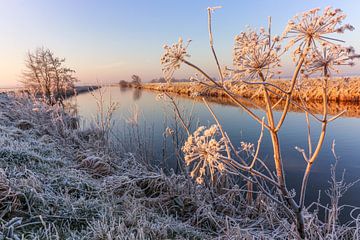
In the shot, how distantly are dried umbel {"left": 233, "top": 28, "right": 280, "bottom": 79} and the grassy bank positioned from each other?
47.7 inches

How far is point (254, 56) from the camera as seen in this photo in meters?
1.73

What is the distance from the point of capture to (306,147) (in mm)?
7852

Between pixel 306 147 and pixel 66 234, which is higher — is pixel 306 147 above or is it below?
below

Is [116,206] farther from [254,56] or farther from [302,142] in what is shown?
[302,142]

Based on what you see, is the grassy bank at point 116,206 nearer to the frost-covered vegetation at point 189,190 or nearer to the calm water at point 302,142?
the frost-covered vegetation at point 189,190

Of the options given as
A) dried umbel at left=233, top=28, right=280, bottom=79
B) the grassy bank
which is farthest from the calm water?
dried umbel at left=233, top=28, right=280, bottom=79

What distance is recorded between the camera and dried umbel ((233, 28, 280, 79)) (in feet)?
5.64

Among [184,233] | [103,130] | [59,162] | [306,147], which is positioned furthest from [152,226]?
[306,147]

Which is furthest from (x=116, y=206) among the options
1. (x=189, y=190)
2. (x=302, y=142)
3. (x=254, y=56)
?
(x=302, y=142)

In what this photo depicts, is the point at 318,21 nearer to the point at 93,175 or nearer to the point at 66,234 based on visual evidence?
the point at 66,234

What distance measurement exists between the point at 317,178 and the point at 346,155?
6.67 feet

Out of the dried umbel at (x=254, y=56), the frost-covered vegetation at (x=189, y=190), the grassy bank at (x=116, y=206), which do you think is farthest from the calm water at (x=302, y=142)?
the dried umbel at (x=254, y=56)

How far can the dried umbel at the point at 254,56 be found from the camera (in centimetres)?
172

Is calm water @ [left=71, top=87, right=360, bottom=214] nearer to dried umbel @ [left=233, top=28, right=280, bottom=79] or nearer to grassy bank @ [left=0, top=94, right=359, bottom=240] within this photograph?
grassy bank @ [left=0, top=94, right=359, bottom=240]
